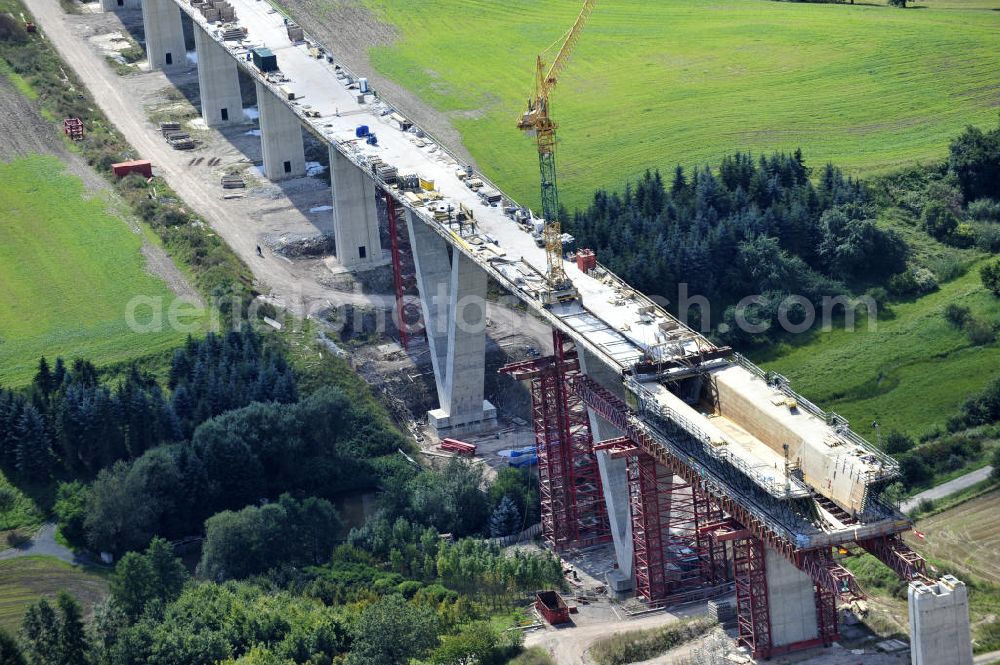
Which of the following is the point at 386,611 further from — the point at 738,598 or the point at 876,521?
the point at 876,521

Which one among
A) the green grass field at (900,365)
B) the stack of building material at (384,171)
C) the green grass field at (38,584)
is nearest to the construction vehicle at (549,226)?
the stack of building material at (384,171)

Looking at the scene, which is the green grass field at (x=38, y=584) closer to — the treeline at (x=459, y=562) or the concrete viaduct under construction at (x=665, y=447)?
the treeline at (x=459, y=562)

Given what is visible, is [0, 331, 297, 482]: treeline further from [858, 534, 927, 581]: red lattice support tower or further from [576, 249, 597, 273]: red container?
[858, 534, 927, 581]: red lattice support tower

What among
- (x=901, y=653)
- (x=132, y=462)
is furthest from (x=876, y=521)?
(x=132, y=462)

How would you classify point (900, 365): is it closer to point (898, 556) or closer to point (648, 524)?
point (648, 524)

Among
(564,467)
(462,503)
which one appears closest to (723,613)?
(564,467)

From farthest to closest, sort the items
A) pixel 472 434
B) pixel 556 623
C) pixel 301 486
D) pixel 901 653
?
pixel 472 434 < pixel 301 486 < pixel 556 623 < pixel 901 653

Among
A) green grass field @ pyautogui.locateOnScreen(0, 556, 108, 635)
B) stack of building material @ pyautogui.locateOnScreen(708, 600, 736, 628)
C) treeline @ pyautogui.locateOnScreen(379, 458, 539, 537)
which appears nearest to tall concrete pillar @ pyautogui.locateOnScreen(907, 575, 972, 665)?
stack of building material @ pyautogui.locateOnScreen(708, 600, 736, 628)

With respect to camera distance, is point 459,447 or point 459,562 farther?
point 459,447
